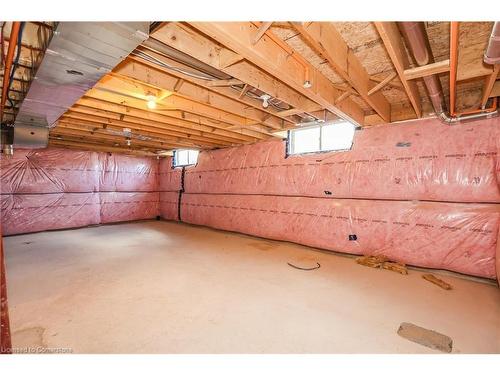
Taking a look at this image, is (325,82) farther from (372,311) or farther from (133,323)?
(133,323)

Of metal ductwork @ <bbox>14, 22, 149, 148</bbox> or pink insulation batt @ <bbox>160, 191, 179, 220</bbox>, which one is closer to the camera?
metal ductwork @ <bbox>14, 22, 149, 148</bbox>

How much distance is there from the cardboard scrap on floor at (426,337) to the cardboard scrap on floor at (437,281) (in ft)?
3.32

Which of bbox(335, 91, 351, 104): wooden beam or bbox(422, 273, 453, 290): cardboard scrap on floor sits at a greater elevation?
bbox(335, 91, 351, 104): wooden beam

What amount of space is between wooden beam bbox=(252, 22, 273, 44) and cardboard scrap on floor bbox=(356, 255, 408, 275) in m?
2.92

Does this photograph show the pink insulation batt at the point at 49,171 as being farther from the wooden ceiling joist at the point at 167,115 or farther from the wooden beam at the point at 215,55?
the wooden beam at the point at 215,55

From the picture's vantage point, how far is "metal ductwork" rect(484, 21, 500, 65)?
1182mm

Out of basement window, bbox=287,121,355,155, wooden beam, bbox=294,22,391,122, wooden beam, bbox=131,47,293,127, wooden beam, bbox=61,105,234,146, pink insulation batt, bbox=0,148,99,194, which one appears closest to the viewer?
wooden beam, bbox=294,22,391,122

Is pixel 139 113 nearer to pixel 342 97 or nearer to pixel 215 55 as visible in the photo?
pixel 215 55

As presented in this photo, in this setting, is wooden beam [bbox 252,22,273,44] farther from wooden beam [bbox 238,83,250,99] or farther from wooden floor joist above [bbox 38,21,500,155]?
wooden beam [bbox 238,83,250,99]

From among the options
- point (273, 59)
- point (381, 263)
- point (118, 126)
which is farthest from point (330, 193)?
point (118, 126)

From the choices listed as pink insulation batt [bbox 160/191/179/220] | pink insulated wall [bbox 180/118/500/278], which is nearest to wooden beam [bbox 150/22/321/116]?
pink insulated wall [bbox 180/118/500/278]

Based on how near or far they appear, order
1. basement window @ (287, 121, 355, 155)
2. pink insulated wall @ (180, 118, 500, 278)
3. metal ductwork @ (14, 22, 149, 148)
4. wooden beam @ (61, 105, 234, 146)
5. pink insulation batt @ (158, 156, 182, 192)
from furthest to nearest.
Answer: pink insulation batt @ (158, 156, 182, 192), basement window @ (287, 121, 355, 155), wooden beam @ (61, 105, 234, 146), pink insulated wall @ (180, 118, 500, 278), metal ductwork @ (14, 22, 149, 148)

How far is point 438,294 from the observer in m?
2.20
